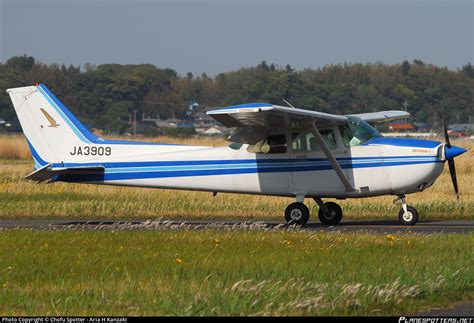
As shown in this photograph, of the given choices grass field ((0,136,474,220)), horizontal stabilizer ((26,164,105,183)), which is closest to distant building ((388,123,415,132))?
grass field ((0,136,474,220))

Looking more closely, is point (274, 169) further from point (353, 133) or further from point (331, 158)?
point (353, 133)

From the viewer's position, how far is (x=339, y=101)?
7606 cm

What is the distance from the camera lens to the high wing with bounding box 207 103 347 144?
53.2ft

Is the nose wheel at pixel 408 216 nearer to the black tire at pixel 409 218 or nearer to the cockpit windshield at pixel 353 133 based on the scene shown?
the black tire at pixel 409 218

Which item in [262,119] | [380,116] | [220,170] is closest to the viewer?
[262,119]

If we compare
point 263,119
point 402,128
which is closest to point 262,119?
point 263,119

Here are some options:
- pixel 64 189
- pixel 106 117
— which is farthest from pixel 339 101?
pixel 64 189

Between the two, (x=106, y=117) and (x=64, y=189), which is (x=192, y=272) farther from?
(x=106, y=117)

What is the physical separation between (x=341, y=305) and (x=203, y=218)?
11668mm

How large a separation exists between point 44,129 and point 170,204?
386 centimetres

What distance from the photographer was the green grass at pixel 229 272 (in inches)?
339

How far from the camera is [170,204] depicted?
22016 millimetres

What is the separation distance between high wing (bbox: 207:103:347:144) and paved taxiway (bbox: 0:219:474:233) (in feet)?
5.80

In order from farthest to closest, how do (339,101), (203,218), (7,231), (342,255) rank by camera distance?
(339,101)
(203,218)
(7,231)
(342,255)
